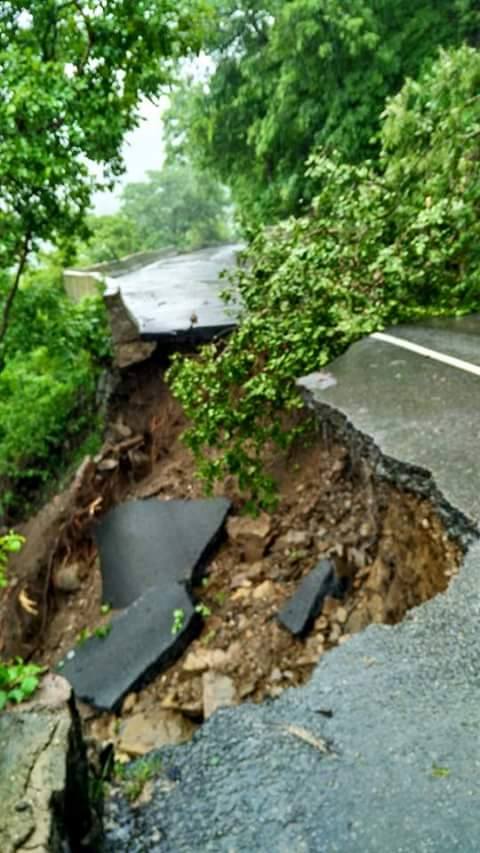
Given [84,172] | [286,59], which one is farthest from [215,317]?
[286,59]

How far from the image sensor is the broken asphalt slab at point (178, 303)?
866 centimetres

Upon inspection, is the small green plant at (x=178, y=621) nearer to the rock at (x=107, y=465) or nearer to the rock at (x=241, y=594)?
the rock at (x=241, y=594)

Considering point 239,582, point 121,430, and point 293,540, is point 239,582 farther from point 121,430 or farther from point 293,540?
point 121,430

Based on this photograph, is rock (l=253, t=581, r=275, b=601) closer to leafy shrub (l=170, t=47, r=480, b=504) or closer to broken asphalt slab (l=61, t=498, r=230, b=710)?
broken asphalt slab (l=61, t=498, r=230, b=710)

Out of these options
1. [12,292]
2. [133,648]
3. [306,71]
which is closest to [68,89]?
[12,292]

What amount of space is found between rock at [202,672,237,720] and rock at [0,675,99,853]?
2762 millimetres

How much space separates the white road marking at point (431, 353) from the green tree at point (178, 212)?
35.5 meters

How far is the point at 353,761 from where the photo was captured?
85.4 inches

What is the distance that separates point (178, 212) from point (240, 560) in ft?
128

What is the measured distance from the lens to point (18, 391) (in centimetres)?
1162

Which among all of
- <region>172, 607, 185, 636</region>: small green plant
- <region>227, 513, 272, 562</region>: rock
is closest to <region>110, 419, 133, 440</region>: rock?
<region>227, 513, 272, 562</region>: rock

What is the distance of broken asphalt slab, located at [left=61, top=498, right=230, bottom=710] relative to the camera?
19.1 ft

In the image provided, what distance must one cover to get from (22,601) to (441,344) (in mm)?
5507

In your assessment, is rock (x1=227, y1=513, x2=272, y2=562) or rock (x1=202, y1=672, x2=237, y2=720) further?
rock (x1=227, y1=513, x2=272, y2=562)
